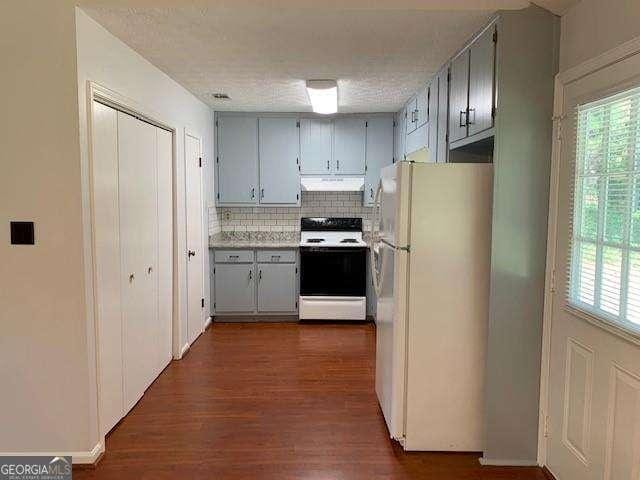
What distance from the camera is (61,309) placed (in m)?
2.37

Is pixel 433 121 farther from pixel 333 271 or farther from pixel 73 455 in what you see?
pixel 73 455

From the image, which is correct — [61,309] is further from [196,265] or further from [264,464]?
[196,265]

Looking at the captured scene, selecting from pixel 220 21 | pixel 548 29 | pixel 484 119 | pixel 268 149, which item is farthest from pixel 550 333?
pixel 268 149

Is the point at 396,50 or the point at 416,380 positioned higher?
the point at 396,50

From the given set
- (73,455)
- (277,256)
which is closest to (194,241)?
(277,256)

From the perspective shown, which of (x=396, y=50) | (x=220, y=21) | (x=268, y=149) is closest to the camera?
(x=220, y=21)

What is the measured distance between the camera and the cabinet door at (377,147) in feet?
17.7

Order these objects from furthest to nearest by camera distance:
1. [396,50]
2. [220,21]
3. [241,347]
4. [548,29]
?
[241,347]
[396,50]
[220,21]
[548,29]

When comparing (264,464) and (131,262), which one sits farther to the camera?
(131,262)

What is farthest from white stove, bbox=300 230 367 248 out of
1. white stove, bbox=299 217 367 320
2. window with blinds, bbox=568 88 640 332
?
window with blinds, bbox=568 88 640 332

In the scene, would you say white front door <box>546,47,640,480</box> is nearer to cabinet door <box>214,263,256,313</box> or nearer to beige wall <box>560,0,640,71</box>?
beige wall <box>560,0,640,71</box>

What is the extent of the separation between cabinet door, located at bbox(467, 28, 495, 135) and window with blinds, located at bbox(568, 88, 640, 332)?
481mm

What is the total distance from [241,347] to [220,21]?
A: 291 cm

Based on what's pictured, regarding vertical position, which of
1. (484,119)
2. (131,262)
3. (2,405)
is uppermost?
(484,119)
